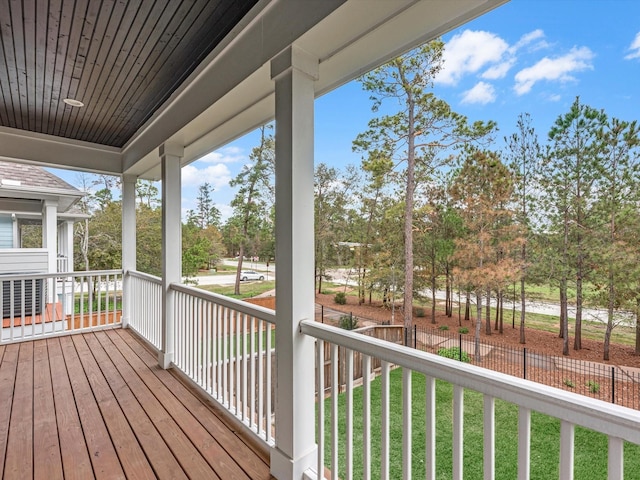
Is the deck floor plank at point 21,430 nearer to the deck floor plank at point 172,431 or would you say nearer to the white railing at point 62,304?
the deck floor plank at point 172,431

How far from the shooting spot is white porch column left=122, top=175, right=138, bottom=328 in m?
5.02

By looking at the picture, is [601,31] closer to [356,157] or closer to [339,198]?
[356,157]

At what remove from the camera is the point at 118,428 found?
238 centimetres

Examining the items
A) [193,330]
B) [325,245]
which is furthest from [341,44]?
[193,330]

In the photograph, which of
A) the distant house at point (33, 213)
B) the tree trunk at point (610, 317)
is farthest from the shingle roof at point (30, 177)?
the tree trunk at point (610, 317)

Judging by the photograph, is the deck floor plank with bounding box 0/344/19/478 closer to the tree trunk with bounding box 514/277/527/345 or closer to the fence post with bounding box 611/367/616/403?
the tree trunk with bounding box 514/277/527/345

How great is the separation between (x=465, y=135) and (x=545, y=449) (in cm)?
123

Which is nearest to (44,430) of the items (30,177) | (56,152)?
(56,152)

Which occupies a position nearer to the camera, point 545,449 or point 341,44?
point 545,449

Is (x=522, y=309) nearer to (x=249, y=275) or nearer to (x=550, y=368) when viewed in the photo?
(x=550, y=368)

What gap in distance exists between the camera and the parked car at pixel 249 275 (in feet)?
8.03

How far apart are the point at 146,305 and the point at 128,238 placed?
1.28 meters

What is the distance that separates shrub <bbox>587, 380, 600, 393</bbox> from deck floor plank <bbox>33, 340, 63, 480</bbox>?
266cm

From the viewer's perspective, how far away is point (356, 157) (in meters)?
1.72
